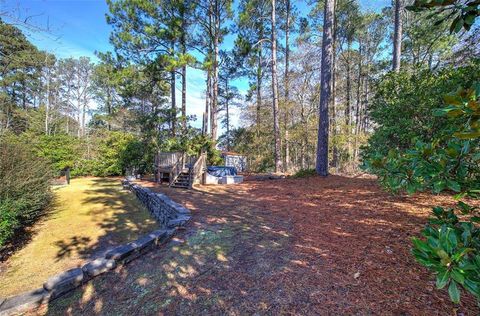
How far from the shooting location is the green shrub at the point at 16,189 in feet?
13.4

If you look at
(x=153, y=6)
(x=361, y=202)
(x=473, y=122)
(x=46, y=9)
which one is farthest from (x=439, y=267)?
(x=153, y=6)

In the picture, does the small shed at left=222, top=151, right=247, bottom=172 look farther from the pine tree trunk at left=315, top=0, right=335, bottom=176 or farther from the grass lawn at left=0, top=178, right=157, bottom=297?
the grass lawn at left=0, top=178, right=157, bottom=297

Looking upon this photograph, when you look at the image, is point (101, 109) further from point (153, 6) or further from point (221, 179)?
point (221, 179)

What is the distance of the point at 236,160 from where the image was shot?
62.9ft

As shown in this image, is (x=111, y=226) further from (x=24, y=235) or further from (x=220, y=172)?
(x=220, y=172)

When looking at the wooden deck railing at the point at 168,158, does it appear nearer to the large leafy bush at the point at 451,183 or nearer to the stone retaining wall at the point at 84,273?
the stone retaining wall at the point at 84,273

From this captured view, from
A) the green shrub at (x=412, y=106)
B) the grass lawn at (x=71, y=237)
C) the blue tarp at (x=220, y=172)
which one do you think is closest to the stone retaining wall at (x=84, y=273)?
the grass lawn at (x=71, y=237)

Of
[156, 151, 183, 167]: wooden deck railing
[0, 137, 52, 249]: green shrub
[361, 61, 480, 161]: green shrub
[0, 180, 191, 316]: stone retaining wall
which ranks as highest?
[361, 61, 480, 161]: green shrub

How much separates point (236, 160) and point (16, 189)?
1515cm

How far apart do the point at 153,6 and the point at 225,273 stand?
12299mm

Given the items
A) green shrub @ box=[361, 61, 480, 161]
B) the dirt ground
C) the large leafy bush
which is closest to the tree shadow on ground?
the dirt ground

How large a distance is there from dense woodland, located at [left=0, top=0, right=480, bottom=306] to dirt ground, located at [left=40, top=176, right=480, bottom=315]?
3.65 feet

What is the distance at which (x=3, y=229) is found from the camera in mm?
3807

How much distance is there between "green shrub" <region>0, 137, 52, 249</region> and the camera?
4.08 meters
